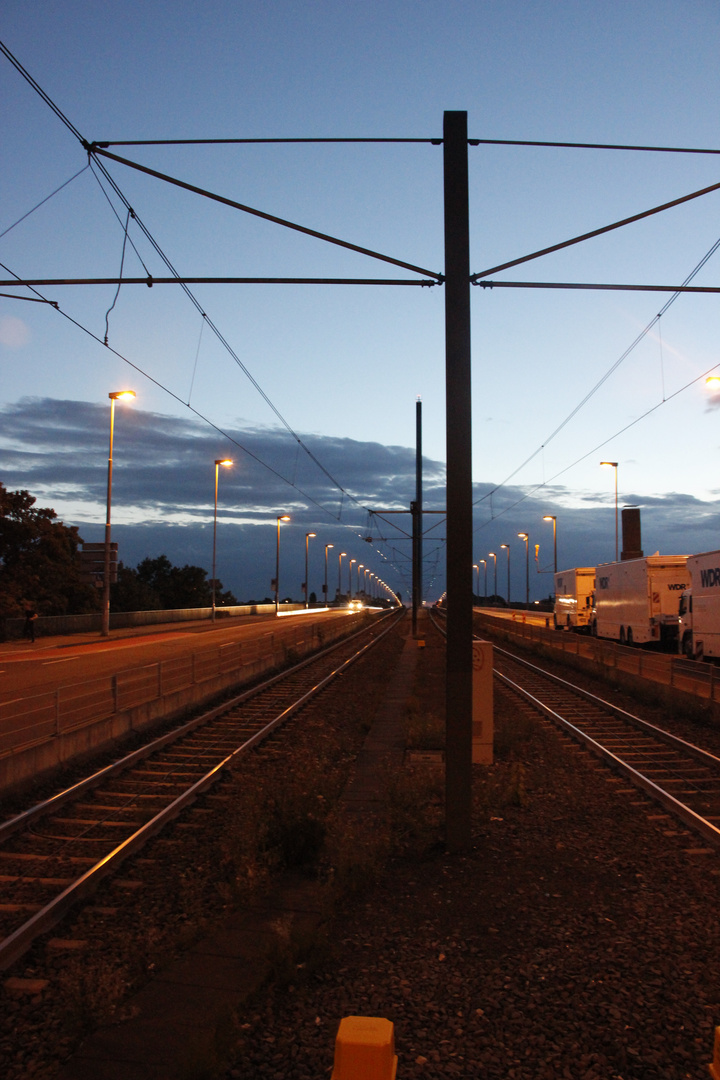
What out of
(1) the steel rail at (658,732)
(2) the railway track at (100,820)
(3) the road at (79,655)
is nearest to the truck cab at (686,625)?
(1) the steel rail at (658,732)

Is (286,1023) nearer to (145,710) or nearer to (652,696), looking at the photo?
(145,710)

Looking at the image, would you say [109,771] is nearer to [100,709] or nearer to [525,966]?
[100,709]

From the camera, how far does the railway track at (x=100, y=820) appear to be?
707 cm

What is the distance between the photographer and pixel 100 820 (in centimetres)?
1007

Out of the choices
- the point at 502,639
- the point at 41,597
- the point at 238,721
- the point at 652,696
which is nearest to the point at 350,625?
the point at 502,639

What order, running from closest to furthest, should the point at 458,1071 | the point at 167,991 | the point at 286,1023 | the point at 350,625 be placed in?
the point at 458,1071
the point at 286,1023
the point at 167,991
the point at 350,625

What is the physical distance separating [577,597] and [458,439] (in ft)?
157

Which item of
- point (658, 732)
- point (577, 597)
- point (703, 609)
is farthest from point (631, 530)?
point (658, 732)

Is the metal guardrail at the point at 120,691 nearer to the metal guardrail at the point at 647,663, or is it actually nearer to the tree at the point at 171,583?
the metal guardrail at the point at 647,663

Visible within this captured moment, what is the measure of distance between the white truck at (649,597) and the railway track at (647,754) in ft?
43.2

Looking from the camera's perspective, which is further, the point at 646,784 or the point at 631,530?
the point at 631,530

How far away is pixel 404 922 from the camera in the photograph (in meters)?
6.67

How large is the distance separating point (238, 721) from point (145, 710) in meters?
2.01

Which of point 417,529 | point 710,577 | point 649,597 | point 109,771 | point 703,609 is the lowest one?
point 109,771
